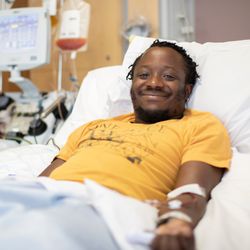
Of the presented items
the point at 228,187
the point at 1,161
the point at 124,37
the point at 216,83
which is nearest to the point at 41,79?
the point at 124,37

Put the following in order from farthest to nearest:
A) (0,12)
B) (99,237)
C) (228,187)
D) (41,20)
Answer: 1. (0,12)
2. (41,20)
3. (228,187)
4. (99,237)

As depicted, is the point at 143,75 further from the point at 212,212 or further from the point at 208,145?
the point at 212,212

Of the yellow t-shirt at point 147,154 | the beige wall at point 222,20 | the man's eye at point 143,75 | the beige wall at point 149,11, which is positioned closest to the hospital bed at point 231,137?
the yellow t-shirt at point 147,154

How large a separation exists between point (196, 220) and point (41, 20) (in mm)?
1635

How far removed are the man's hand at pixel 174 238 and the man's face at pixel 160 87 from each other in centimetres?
60

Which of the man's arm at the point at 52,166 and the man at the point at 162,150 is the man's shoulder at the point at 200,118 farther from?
the man's arm at the point at 52,166

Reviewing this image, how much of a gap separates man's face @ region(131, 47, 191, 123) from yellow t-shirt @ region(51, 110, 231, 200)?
0.20 ft

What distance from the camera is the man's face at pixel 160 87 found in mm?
1179

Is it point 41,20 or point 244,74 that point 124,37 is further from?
point 244,74

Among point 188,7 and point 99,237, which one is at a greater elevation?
point 188,7

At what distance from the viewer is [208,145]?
3.22ft

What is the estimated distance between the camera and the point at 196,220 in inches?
30.0

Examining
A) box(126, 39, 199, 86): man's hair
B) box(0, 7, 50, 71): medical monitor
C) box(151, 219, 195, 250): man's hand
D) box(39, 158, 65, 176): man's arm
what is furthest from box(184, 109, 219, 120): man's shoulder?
box(0, 7, 50, 71): medical monitor

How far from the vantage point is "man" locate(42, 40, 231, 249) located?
0.78m
